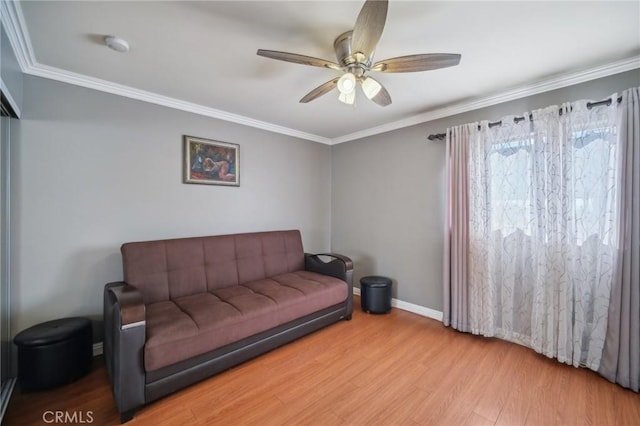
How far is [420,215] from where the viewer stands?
3100mm

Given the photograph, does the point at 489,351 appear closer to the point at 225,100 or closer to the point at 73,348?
the point at 73,348

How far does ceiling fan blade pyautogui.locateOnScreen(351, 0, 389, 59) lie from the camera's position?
113 centimetres

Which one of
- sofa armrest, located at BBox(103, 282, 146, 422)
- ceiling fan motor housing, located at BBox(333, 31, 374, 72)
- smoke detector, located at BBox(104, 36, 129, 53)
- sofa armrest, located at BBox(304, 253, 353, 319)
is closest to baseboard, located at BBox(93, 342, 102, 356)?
sofa armrest, located at BBox(103, 282, 146, 422)

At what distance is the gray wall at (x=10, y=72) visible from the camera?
4.79ft

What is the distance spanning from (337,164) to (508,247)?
2533 mm

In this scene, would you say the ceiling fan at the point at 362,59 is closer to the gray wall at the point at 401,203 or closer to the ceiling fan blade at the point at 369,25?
the ceiling fan blade at the point at 369,25

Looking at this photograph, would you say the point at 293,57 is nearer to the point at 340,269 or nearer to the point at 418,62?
the point at 418,62

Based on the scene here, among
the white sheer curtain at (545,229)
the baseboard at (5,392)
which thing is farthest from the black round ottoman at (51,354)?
the white sheer curtain at (545,229)

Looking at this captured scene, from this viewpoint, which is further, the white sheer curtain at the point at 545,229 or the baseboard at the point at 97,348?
the baseboard at the point at 97,348

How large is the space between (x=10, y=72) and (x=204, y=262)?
6.12 ft

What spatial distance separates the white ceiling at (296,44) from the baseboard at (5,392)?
2.27 meters

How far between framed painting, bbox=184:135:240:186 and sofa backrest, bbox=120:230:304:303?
677mm

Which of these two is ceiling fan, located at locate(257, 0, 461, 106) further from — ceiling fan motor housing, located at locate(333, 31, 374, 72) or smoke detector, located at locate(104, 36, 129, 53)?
smoke detector, located at locate(104, 36, 129, 53)

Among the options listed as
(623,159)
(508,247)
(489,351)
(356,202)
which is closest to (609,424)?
(489,351)
